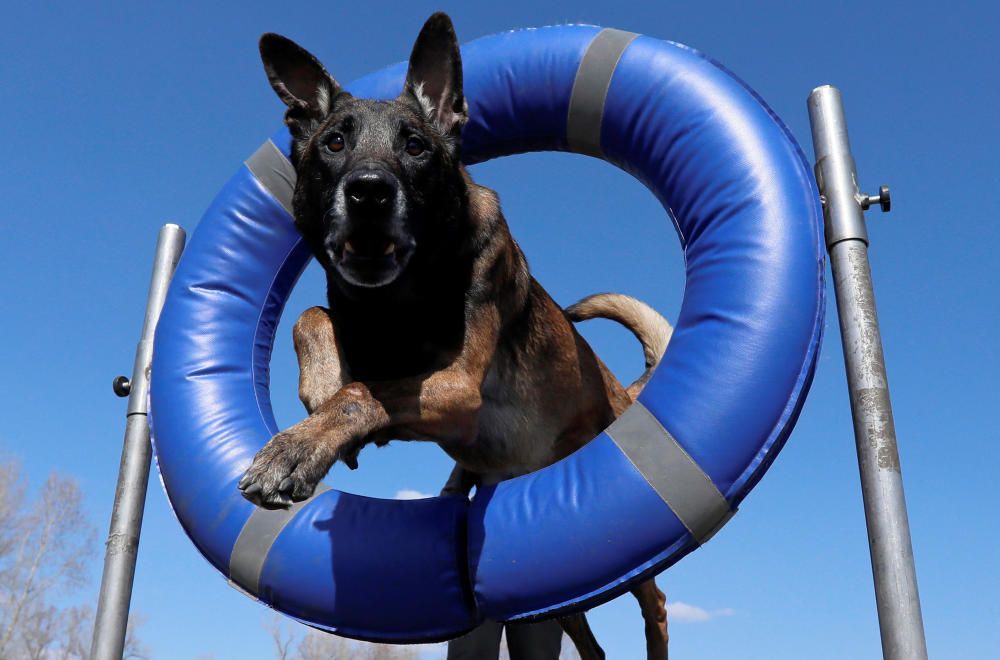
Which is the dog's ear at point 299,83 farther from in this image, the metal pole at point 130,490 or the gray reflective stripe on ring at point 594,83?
the metal pole at point 130,490

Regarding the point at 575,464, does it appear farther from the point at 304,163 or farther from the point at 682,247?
the point at 304,163

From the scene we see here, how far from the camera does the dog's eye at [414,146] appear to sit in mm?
2926

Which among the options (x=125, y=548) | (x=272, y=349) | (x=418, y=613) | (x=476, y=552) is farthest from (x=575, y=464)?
(x=125, y=548)

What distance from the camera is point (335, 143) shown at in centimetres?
293

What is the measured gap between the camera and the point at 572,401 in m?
3.72

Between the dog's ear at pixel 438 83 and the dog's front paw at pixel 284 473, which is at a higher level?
the dog's ear at pixel 438 83

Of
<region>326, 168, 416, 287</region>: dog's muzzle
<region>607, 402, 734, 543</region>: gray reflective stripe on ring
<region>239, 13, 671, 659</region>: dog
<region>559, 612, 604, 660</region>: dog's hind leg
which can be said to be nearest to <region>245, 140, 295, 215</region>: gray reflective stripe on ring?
<region>239, 13, 671, 659</region>: dog

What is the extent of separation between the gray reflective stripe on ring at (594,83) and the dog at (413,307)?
0.70m

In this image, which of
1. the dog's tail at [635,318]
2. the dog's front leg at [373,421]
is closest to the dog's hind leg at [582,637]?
the dog's tail at [635,318]

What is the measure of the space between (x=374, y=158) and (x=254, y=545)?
152 cm

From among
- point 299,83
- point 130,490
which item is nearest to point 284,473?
point 299,83

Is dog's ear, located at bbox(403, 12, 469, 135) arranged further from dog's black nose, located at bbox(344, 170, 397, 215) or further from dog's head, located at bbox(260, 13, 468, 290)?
dog's black nose, located at bbox(344, 170, 397, 215)

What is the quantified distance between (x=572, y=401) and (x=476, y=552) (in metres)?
1.08

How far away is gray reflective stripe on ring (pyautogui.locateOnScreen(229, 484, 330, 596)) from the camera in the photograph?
3016 mm
